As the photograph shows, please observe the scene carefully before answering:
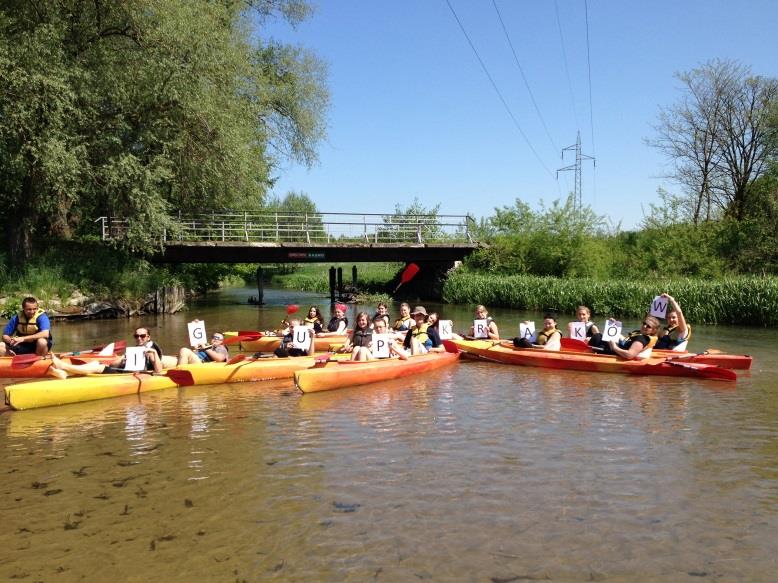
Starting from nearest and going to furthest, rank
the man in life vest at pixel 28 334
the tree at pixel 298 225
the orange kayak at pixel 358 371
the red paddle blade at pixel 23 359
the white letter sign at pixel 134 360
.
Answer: the orange kayak at pixel 358 371 → the white letter sign at pixel 134 360 → the red paddle blade at pixel 23 359 → the man in life vest at pixel 28 334 → the tree at pixel 298 225

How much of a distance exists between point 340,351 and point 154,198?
1303 cm

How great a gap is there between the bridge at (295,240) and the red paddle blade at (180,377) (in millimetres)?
14650

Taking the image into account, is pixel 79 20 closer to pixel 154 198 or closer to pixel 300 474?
pixel 154 198

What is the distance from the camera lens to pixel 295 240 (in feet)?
104

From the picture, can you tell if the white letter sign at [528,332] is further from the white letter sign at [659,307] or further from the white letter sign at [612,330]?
the white letter sign at [659,307]

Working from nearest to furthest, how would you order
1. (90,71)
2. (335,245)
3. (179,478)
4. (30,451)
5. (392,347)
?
(179,478) < (30,451) < (392,347) < (90,71) < (335,245)

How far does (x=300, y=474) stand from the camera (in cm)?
709

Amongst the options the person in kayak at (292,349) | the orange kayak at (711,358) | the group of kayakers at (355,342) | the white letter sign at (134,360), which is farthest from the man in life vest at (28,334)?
the orange kayak at (711,358)

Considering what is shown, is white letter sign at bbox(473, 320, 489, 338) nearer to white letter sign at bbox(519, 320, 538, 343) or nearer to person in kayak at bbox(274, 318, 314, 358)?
white letter sign at bbox(519, 320, 538, 343)

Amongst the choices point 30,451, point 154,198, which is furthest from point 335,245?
point 30,451

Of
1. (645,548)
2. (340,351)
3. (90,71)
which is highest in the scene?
(90,71)

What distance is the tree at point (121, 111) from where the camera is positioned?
20.7 m

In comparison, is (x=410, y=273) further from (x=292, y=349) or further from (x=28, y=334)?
(x=28, y=334)

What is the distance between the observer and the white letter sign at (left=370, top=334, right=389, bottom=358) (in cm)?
1248
